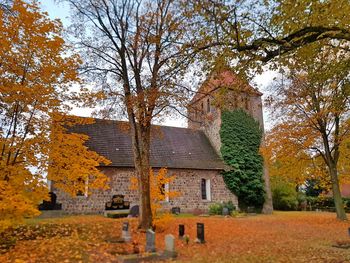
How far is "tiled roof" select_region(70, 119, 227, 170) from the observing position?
22891 mm

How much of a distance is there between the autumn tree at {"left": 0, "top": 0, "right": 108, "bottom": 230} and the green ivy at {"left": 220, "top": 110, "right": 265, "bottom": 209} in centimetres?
1892

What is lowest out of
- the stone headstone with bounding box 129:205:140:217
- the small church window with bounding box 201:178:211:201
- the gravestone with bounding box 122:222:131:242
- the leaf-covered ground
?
the leaf-covered ground

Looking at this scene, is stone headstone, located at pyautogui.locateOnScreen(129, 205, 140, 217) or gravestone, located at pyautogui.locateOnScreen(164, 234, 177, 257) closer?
gravestone, located at pyautogui.locateOnScreen(164, 234, 177, 257)

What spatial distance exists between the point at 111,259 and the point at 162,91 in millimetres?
7046

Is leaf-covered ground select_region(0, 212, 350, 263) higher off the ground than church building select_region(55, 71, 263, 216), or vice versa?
church building select_region(55, 71, 263, 216)

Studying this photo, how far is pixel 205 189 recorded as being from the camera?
84.4 feet

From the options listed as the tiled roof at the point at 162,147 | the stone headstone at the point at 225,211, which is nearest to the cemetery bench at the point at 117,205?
the tiled roof at the point at 162,147

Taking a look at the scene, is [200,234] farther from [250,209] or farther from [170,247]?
[250,209]

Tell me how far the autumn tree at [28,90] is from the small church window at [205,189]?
17255mm

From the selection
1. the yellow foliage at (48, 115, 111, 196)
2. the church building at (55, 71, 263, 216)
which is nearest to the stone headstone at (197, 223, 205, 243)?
the yellow foliage at (48, 115, 111, 196)

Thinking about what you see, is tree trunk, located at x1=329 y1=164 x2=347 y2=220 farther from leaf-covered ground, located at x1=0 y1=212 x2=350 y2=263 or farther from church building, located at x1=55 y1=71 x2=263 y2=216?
church building, located at x1=55 y1=71 x2=263 y2=216

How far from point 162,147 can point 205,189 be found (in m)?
5.26

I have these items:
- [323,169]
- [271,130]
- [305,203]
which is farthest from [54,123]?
[305,203]

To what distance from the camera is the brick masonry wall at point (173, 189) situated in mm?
20547
